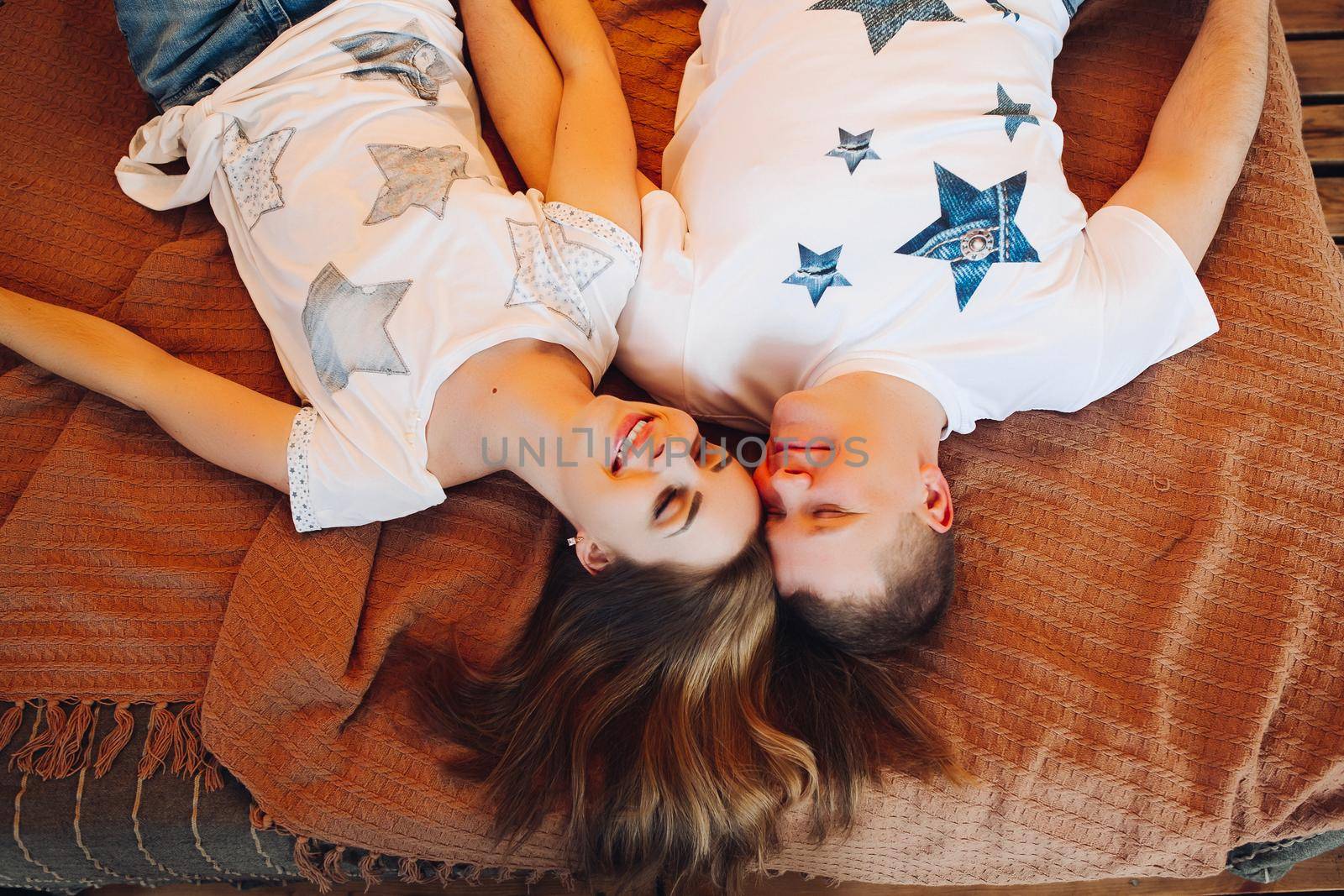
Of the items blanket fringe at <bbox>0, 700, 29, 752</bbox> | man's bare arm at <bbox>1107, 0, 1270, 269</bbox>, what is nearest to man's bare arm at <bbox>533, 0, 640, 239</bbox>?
man's bare arm at <bbox>1107, 0, 1270, 269</bbox>

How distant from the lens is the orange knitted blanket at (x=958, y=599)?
112 cm

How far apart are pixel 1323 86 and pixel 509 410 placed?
1868 mm

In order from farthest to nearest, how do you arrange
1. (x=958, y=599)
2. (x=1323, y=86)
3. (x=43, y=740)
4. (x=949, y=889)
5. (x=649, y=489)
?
(x=1323, y=86), (x=949, y=889), (x=958, y=599), (x=43, y=740), (x=649, y=489)

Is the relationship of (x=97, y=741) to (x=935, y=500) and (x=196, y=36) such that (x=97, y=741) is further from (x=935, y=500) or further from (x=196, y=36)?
(x=935, y=500)

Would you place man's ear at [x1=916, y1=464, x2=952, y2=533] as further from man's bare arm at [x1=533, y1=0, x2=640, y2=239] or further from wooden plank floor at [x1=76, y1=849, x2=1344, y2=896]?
wooden plank floor at [x1=76, y1=849, x2=1344, y2=896]

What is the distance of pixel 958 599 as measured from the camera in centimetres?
124

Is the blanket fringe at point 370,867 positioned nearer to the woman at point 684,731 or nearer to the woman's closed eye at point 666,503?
the woman at point 684,731

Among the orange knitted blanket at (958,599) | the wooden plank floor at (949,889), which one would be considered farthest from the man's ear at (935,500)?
the wooden plank floor at (949,889)

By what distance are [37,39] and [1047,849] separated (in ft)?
6.63

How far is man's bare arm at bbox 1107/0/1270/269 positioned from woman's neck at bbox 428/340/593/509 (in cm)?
85

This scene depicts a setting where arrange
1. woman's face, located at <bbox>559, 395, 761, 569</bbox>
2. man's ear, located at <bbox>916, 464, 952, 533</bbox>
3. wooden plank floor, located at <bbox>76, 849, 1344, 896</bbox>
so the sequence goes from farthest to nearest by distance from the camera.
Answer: wooden plank floor, located at <bbox>76, 849, 1344, 896</bbox>
man's ear, located at <bbox>916, 464, 952, 533</bbox>
woman's face, located at <bbox>559, 395, 761, 569</bbox>

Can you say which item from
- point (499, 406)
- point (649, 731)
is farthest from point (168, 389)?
point (649, 731)

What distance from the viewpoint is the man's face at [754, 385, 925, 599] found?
→ 3.51ft

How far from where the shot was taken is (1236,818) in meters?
1.12
